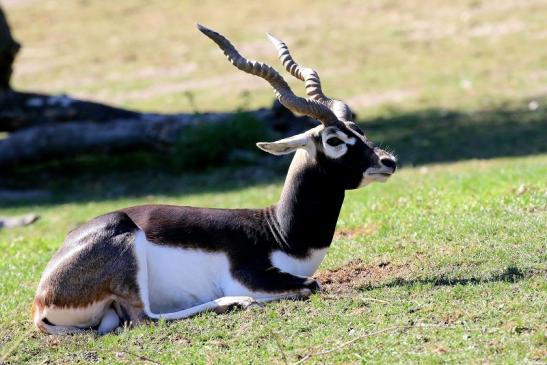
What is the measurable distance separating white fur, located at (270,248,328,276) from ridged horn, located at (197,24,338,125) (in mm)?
990

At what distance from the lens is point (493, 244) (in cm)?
884

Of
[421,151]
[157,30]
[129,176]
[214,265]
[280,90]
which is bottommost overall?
[157,30]

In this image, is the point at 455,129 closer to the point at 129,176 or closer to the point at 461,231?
the point at 129,176

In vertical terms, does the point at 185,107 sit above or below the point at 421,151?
below

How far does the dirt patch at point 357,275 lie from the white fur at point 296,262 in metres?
0.19

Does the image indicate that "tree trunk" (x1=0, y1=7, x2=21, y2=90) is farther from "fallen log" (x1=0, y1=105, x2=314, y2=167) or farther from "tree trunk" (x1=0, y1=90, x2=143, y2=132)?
"fallen log" (x1=0, y1=105, x2=314, y2=167)

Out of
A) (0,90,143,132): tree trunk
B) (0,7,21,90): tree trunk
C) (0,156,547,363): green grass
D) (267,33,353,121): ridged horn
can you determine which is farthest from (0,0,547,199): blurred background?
(267,33,353,121): ridged horn

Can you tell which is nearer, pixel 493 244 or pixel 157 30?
pixel 493 244

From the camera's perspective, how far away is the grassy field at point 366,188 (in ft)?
23.5

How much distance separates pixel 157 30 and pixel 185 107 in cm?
887

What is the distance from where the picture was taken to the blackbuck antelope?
7.95m

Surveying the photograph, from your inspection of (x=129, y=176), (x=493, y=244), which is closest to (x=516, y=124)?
(x=129, y=176)

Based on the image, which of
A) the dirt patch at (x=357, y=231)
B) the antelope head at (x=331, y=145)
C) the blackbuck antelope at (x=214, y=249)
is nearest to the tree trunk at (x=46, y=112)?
the dirt patch at (x=357, y=231)

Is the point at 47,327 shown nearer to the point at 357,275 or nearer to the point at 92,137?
the point at 357,275
